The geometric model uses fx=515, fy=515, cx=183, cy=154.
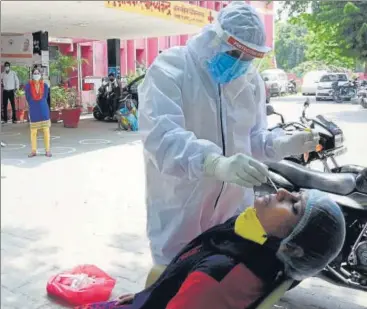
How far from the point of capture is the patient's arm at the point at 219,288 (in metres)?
1.32

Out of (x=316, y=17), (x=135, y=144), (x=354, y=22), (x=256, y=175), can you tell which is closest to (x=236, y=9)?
(x=256, y=175)

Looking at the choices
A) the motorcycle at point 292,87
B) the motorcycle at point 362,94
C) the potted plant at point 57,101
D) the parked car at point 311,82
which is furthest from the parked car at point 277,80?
the potted plant at point 57,101

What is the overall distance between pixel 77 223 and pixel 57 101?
7.09m

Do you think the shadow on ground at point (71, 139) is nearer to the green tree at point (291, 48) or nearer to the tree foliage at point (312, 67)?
the tree foliage at point (312, 67)

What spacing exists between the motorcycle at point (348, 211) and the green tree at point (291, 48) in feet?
53.3

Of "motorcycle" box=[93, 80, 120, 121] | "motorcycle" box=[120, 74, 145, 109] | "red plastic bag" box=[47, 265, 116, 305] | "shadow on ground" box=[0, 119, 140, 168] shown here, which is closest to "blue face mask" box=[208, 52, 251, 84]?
"red plastic bag" box=[47, 265, 116, 305]

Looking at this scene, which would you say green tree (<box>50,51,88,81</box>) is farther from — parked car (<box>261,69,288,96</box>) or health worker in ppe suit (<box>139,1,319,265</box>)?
health worker in ppe suit (<box>139,1,319,265</box>)

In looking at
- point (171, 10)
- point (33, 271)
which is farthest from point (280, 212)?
point (171, 10)

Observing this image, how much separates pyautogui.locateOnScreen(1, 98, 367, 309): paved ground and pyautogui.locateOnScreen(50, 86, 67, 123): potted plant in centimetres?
284

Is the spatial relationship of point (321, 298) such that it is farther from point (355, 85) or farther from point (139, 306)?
point (355, 85)

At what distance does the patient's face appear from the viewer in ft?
4.65

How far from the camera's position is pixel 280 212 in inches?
56.3

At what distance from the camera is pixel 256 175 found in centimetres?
133

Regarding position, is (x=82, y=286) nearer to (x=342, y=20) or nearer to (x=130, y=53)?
(x=342, y=20)
